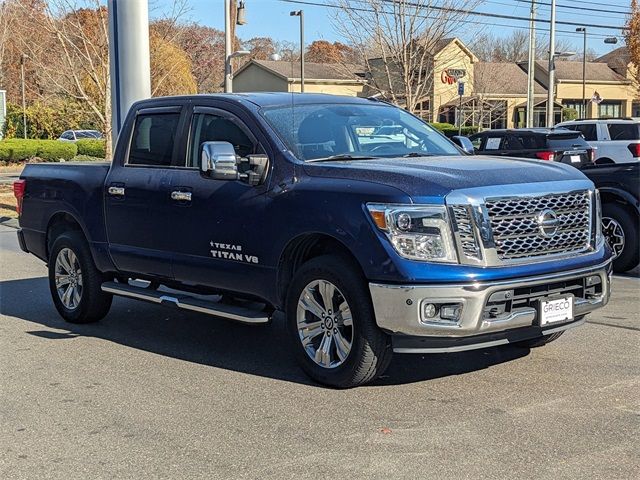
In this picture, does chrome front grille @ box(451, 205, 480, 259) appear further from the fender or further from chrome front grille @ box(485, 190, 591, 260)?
the fender

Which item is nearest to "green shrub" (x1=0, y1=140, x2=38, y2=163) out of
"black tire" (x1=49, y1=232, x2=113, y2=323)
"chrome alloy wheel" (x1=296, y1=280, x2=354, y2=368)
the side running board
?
"black tire" (x1=49, y1=232, x2=113, y2=323)

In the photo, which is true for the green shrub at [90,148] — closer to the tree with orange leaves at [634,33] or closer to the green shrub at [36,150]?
the green shrub at [36,150]

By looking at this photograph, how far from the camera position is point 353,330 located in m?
5.57

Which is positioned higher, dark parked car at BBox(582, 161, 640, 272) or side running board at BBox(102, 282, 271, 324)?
dark parked car at BBox(582, 161, 640, 272)

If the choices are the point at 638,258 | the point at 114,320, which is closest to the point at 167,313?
the point at 114,320

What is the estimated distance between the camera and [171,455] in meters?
4.66

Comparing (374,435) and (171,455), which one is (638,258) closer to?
(374,435)

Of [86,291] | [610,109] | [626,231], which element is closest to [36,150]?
[86,291]

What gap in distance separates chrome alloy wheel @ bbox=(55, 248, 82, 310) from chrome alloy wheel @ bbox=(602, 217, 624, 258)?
6.17 m

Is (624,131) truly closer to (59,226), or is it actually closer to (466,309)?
(59,226)

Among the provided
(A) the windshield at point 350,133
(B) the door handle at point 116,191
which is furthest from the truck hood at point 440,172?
(B) the door handle at point 116,191

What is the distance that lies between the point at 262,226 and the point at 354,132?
3.69 ft

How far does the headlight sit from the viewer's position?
529cm

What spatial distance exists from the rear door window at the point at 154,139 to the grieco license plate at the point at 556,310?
11.0ft
